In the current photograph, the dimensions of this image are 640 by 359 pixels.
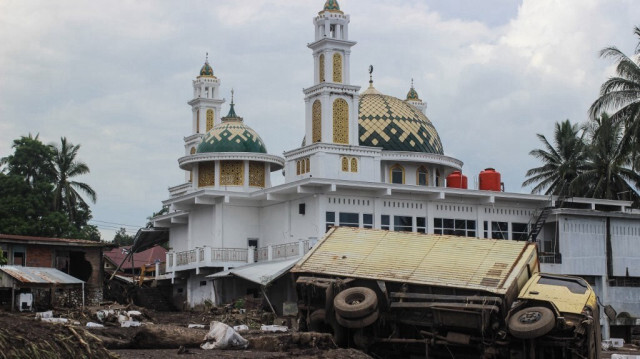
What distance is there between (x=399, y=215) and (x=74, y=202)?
1192 inches

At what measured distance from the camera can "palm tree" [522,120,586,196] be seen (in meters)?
59.2

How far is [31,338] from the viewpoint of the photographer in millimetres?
16594

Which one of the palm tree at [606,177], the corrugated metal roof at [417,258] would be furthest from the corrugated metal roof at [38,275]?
the palm tree at [606,177]

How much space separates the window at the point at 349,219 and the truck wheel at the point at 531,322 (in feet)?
74.9

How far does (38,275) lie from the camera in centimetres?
4116

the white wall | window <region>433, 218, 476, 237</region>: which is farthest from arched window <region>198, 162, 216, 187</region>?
the white wall

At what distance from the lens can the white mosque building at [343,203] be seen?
44.9 m

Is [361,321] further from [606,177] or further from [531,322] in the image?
[606,177]

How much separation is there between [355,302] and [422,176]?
28384mm

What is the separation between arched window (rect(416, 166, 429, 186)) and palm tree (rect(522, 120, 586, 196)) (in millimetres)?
11041

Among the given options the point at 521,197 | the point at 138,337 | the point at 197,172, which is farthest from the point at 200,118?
the point at 138,337

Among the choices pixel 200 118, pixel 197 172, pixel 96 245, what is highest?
pixel 200 118

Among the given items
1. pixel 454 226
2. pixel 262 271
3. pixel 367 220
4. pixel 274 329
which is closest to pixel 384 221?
pixel 367 220

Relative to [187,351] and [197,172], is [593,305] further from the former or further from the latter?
[197,172]
